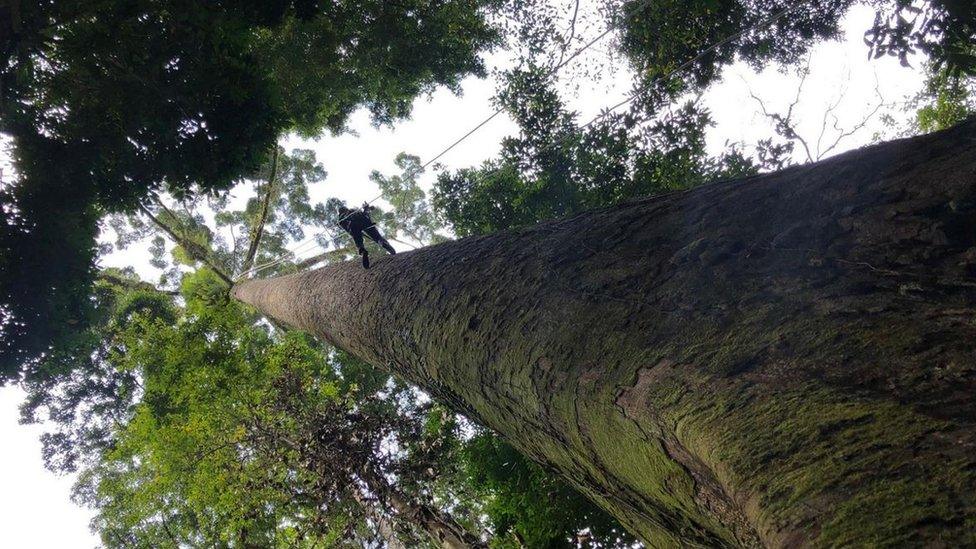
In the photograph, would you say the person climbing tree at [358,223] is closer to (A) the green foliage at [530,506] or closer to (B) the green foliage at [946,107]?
(A) the green foliage at [530,506]

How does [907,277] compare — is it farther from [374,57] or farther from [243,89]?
[374,57]

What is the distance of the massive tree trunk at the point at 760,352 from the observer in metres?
1.00

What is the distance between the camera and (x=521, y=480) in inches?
283

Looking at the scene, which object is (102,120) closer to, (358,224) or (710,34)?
(358,224)

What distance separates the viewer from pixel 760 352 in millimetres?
1372

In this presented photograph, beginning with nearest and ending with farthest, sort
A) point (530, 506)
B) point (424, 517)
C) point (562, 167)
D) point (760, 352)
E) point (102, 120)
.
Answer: point (760, 352)
point (424, 517)
point (102, 120)
point (530, 506)
point (562, 167)

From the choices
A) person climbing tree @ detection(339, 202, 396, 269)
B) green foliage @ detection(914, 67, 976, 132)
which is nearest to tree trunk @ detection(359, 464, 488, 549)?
person climbing tree @ detection(339, 202, 396, 269)

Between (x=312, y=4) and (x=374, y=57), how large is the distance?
3.32 metres

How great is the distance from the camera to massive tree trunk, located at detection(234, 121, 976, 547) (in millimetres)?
1004

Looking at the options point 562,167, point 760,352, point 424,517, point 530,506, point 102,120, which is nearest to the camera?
point 760,352

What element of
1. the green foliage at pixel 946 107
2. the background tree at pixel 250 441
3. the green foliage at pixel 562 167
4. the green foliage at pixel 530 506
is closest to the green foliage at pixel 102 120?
the background tree at pixel 250 441

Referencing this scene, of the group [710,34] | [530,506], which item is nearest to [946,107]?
[710,34]

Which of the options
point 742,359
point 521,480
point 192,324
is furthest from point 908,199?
point 192,324

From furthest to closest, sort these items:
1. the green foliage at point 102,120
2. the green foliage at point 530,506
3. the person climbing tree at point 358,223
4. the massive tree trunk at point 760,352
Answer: the green foliage at point 530,506, the person climbing tree at point 358,223, the green foliage at point 102,120, the massive tree trunk at point 760,352
